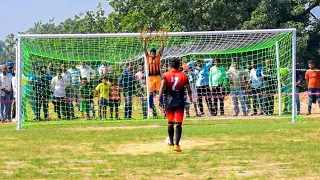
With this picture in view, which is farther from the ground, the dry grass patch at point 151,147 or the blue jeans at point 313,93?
the blue jeans at point 313,93

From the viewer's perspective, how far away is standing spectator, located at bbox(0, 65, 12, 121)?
950 inches

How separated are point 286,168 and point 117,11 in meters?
37.7

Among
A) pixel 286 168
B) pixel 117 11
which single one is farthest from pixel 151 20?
pixel 286 168

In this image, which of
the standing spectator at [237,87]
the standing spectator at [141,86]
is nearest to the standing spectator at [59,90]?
the standing spectator at [141,86]

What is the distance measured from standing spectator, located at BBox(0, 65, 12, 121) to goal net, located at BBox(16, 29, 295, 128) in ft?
4.05

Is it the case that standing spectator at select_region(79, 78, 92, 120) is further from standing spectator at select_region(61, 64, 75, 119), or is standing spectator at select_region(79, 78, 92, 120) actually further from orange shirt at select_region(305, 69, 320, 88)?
orange shirt at select_region(305, 69, 320, 88)

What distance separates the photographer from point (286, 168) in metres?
11.4

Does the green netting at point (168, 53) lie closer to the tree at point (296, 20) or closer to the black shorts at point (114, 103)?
the black shorts at point (114, 103)

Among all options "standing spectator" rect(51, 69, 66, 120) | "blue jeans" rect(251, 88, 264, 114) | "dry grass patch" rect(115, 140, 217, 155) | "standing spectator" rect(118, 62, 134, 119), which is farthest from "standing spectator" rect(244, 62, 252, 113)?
"dry grass patch" rect(115, 140, 217, 155)

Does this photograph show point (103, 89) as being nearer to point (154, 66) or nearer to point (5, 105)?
point (5, 105)

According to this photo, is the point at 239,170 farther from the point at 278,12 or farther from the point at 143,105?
the point at 278,12

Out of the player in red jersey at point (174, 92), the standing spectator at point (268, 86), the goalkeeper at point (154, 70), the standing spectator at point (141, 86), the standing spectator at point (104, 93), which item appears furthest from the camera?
the standing spectator at point (268, 86)

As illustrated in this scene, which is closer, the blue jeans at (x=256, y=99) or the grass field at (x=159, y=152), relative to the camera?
the grass field at (x=159, y=152)

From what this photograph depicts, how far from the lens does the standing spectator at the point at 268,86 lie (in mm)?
24156
